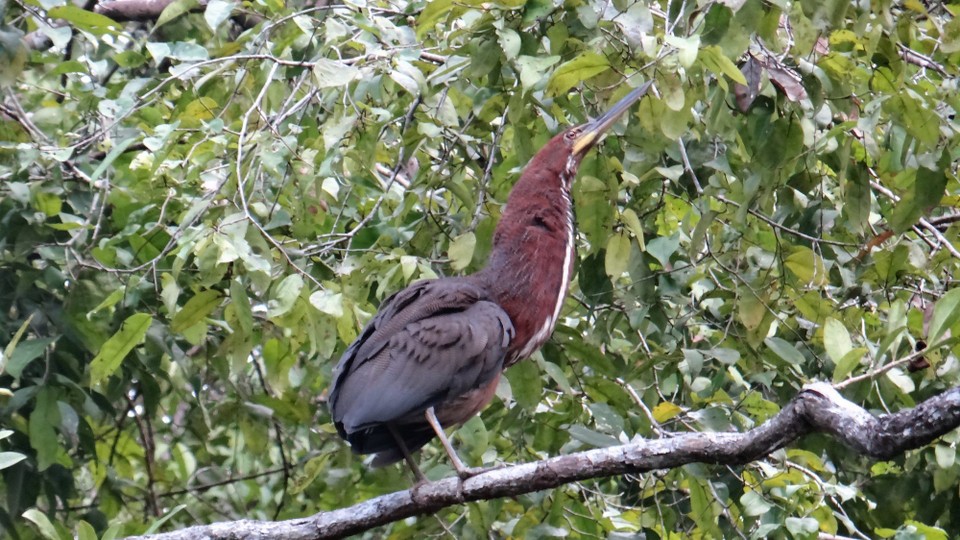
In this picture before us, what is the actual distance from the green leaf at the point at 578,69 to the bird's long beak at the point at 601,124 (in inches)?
10.0

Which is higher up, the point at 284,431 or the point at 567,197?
the point at 567,197

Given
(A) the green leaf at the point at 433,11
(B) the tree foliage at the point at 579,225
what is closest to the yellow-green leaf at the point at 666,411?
(B) the tree foliage at the point at 579,225

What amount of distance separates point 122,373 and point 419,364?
4.40ft

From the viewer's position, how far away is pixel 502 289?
3.79m

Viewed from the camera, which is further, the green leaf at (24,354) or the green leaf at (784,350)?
the green leaf at (24,354)

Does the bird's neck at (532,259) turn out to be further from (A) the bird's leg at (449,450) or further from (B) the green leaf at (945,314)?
(B) the green leaf at (945,314)

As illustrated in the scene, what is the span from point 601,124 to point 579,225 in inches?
14.8

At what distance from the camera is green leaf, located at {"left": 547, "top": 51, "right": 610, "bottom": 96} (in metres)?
2.92

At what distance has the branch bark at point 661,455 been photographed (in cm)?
227

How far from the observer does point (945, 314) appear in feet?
8.43

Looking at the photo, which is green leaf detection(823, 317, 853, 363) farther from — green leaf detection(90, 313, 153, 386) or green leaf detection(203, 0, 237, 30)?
green leaf detection(203, 0, 237, 30)

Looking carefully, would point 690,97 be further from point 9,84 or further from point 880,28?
point 9,84

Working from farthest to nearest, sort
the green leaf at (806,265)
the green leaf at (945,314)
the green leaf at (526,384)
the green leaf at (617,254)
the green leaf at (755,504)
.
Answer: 1. the green leaf at (526,384)
2. the green leaf at (806,265)
3. the green leaf at (617,254)
4. the green leaf at (755,504)
5. the green leaf at (945,314)

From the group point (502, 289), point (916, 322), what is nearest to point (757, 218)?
point (916, 322)
